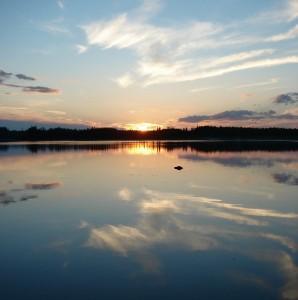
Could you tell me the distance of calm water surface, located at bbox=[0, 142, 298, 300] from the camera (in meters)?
6.66

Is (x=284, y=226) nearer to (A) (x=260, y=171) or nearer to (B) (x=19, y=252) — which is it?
(B) (x=19, y=252)

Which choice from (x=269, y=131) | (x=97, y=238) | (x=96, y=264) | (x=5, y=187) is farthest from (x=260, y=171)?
(x=269, y=131)

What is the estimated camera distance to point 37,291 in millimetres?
6512

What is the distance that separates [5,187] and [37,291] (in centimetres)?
1332

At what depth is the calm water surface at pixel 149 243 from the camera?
21.8 feet

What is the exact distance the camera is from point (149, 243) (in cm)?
914

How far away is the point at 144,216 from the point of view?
12.1m

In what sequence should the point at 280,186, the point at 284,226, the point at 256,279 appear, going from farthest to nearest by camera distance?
1. the point at 280,186
2. the point at 284,226
3. the point at 256,279

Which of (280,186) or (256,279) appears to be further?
(280,186)

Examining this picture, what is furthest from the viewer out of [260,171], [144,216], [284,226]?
[260,171]

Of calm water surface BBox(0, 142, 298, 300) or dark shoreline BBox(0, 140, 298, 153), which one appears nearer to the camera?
calm water surface BBox(0, 142, 298, 300)

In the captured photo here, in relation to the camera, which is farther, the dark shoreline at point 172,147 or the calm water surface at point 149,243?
the dark shoreline at point 172,147

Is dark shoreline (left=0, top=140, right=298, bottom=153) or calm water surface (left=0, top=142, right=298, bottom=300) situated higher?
calm water surface (left=0, top=142, right=298, bottom=300)

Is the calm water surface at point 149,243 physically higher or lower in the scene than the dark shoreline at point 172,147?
higher
